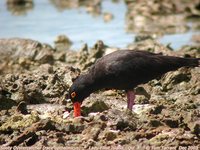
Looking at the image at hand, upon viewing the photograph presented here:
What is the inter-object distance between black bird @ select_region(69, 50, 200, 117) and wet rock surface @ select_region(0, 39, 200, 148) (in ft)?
0.81

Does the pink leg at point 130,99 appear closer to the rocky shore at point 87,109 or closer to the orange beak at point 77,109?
the rocky shore at point 87,109

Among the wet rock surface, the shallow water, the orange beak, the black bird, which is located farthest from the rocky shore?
the shallow water

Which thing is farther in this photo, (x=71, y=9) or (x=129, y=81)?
(x=71, y=9)

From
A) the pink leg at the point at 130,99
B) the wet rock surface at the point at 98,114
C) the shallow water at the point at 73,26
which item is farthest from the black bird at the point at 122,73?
the shallow water at the point at 73,26

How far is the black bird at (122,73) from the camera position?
10484 millimetres

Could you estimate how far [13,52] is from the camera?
17.1 meters

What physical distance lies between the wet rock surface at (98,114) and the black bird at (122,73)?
0.81ft

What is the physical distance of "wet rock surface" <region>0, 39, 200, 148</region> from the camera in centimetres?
891

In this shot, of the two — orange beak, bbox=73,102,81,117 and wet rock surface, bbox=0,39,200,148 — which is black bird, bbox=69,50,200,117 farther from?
wet rock surface, bbox=0,39,200,148

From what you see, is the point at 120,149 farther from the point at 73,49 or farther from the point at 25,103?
the point at 73,49

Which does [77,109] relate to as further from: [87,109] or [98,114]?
[98,114]

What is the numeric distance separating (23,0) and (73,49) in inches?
577

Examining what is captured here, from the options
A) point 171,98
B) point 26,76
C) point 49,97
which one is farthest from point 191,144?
point 26,76

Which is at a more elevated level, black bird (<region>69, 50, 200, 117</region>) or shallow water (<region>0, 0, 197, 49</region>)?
shallow water (<region>0, 0, 197, 49</region>)
